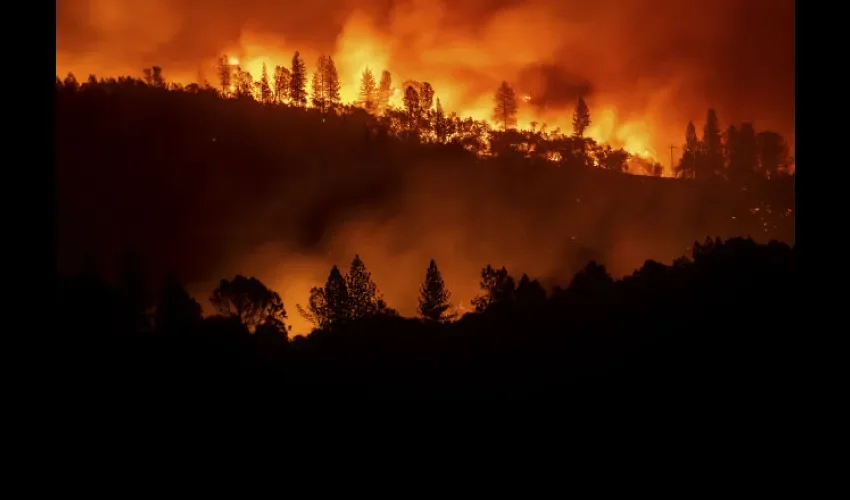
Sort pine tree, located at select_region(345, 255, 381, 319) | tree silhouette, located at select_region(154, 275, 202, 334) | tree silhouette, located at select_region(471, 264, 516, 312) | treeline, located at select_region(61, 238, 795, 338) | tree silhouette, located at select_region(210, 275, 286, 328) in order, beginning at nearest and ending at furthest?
treeline, located at select_region(61, 238, 795, 338) → tree silhouette, located at select_region(154, 275, 202, 334) → tree silhouette, located at select_region(210, 275, 286, 328) → pine tree, located at select_region(345, 255, 381, 319) → tree silhouette, located at select_region(471, 264, 516, 312)

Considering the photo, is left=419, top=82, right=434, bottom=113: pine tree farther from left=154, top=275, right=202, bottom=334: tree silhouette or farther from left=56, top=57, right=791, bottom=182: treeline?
left=154, top=275, right=202, bottom=334: tree silhouette

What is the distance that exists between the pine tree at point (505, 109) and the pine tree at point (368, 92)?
20691 millimetres

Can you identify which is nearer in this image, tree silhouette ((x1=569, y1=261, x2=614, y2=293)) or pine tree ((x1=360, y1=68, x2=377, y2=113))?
tree silhouette ((x1=569, y1=261, x2=614, y2=293))

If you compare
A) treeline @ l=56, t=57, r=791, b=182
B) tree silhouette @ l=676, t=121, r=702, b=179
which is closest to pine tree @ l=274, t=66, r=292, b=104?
treeline @ l=56, t=57, r=791, b=182

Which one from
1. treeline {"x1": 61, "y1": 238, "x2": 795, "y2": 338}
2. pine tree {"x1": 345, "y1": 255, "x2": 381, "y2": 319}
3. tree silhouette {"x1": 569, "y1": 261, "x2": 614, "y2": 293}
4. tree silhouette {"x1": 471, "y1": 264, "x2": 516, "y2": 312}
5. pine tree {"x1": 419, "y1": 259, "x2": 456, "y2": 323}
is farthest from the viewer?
tree silhouette {"x1": 471, "y1": 264, "x2": 516, "y2": 312}

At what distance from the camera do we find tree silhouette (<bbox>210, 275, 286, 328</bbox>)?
67.5m

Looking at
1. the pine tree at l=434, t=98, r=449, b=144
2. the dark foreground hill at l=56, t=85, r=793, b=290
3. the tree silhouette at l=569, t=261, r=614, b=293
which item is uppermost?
the pine tree at l=434, t=98, r=449, b=144

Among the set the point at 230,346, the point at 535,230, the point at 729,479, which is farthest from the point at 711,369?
the point at 535,230

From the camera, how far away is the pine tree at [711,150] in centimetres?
11588

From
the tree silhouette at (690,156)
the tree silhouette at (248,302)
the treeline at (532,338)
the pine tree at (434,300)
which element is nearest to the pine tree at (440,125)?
the tree silhouette at (690,156)

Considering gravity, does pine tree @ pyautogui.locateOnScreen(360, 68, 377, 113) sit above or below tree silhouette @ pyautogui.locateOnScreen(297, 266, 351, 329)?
above

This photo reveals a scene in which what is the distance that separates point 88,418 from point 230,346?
424 inches

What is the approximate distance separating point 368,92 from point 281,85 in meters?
14.4

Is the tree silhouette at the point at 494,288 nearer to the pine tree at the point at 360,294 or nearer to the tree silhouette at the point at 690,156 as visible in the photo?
the pine tree at the point at 360,294
